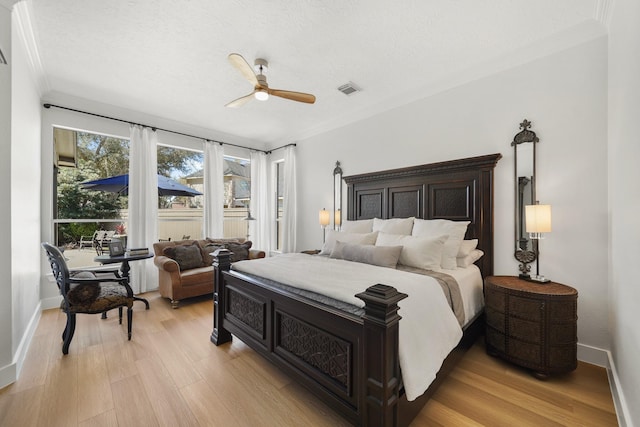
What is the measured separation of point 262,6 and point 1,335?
3196 mm

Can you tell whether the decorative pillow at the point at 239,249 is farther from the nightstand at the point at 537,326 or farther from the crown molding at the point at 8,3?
the nightstand at the point at 537,326

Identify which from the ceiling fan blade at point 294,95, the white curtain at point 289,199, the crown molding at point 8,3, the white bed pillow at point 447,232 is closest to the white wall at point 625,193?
the white bed pillow at point 447,232

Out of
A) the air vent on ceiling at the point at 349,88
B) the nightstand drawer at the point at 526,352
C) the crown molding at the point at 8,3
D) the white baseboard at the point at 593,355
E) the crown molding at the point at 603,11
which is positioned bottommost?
the white baseboard at the point at 593,355

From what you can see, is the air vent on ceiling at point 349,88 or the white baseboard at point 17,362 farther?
the air vent on ceiling at point 349,88

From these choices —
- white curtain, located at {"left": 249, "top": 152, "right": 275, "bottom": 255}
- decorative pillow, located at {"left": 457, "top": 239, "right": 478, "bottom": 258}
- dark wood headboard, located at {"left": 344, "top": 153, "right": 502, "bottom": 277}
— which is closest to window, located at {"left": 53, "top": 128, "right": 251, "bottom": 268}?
white curtain, located at {"left": 249, "top": 152, "right": 275, "bottom": 255}

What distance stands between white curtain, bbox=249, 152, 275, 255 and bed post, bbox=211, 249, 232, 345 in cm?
311

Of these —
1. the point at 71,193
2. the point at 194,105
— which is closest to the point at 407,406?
the point at 194,105

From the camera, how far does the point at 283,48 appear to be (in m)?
2.57

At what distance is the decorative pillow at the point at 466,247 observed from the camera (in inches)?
106

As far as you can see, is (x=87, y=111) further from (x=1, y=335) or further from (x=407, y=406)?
(x=407, y=406)

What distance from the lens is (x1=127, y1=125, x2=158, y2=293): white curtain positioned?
407cm

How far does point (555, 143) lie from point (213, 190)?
5.00 metres

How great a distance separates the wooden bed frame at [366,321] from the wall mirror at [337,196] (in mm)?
771

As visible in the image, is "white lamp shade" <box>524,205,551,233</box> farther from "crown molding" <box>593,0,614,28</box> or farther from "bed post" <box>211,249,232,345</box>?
"bed post" <box>211,249,232,345</box>
